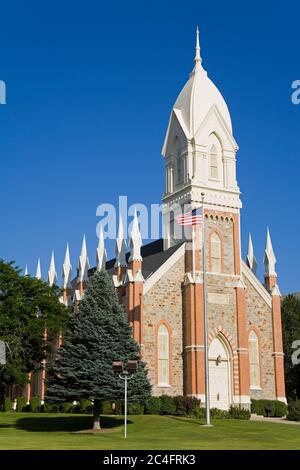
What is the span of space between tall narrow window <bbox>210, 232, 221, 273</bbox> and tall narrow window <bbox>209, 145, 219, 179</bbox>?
4901 millimetres

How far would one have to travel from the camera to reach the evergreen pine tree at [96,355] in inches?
1351

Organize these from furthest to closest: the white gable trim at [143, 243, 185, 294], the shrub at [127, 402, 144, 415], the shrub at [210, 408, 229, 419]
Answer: the white gable trim at [143, 243, 185, 294], the shrub at [127, 402, 144, 415], the shrub at [210, 408, 229, 419]

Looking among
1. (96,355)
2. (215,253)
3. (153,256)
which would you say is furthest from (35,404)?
(96,355)

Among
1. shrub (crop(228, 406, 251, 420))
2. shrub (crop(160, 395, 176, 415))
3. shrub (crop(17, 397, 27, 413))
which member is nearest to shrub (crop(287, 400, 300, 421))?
shrub (crop(228, 406, 251, 420))

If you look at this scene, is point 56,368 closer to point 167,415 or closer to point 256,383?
point 167,415

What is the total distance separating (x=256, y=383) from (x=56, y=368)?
20.0 m

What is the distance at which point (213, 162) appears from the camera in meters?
53.2


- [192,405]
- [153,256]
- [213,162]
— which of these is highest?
[213,162]

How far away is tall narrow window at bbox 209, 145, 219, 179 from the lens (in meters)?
52.9

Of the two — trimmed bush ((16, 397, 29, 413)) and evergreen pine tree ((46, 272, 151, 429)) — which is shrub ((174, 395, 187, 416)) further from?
trimmed bush ((16, 397, 29, 413))

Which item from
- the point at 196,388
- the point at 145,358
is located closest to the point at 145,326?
the point at 145,358

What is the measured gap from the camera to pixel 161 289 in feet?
160

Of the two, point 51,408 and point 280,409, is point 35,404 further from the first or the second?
point 280,409

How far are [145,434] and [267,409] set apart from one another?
1934cm
